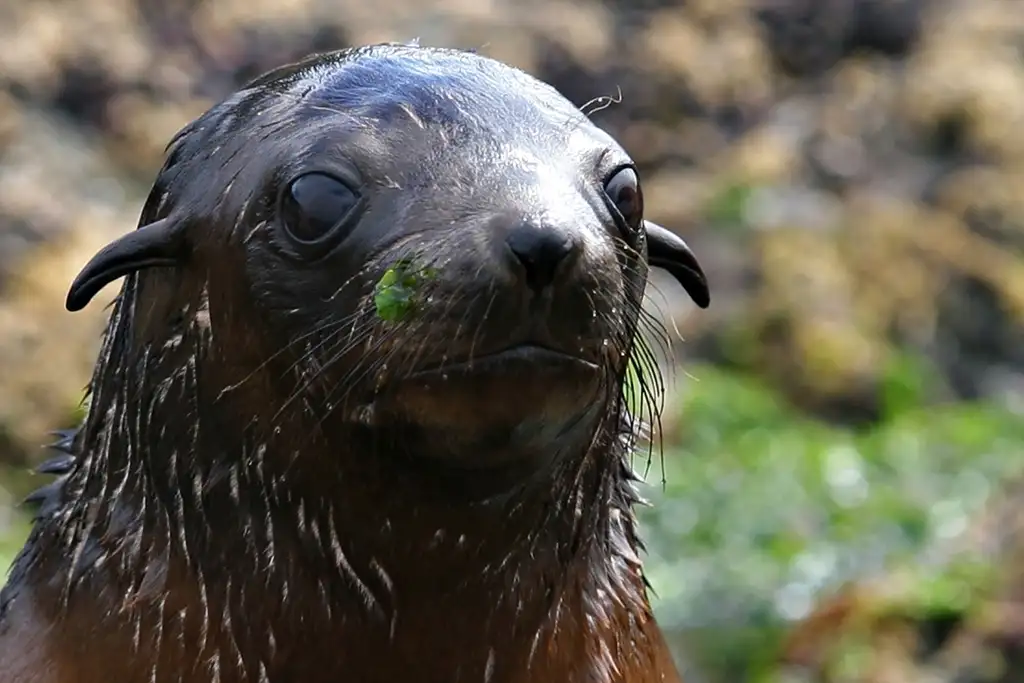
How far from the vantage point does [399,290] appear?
292 centimetres

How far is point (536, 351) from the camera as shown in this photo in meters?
2.82

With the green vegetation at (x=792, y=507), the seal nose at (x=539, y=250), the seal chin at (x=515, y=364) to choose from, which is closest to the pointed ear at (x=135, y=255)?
the seal chin at (x=515, y=364)

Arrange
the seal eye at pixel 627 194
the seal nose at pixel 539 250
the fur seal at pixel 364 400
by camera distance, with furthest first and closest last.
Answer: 1. the seal eye at pixel 627 194
2. the fur seal at pixel 364 400
3. the seal nose at pixel 539 250

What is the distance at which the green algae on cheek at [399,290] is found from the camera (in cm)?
289

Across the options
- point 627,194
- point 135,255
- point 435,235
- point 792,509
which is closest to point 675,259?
point 627,194

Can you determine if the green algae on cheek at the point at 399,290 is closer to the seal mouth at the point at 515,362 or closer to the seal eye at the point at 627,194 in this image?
the seal mouth at the point at 515,362

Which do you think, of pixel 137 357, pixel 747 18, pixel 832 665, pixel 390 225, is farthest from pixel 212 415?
pixel 747 18

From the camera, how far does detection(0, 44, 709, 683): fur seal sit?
289 cm

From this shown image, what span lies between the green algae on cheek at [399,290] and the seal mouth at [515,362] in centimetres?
14

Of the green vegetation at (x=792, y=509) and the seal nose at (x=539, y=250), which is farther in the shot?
the green vegetation at (x=792, y=509)

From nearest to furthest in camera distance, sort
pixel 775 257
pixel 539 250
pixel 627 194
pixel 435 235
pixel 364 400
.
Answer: pixel 539 250 → pixel 435 235 → pixel 364 400 → pixel 627 194 → pixel 775 257

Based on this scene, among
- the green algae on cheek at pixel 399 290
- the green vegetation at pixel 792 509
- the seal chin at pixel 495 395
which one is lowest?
the seal chin at pixel 495 395

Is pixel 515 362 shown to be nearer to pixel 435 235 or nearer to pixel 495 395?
pixel 495 395

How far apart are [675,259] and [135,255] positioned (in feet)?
4.21
